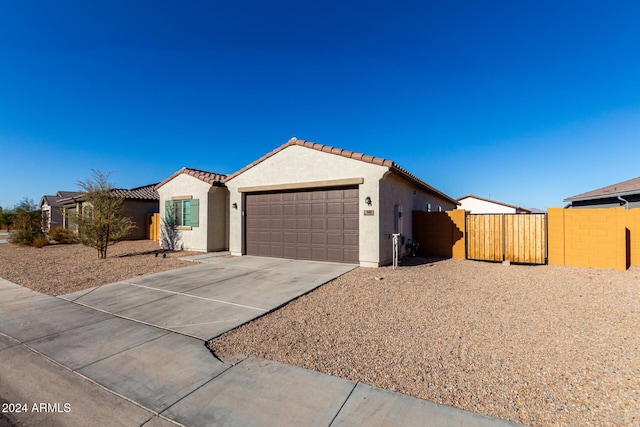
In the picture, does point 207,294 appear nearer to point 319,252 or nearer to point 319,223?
point 319,252

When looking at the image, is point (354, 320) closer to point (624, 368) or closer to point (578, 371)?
point (578, 371)

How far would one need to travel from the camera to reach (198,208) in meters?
13.4

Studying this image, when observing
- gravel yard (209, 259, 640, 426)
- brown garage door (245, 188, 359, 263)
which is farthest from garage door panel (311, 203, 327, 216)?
gravel yard (209, 259, 640, 426)

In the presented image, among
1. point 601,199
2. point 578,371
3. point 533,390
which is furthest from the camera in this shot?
point 601,199

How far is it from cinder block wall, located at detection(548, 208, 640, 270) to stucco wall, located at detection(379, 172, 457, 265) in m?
4.87

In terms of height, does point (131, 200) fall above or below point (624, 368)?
above

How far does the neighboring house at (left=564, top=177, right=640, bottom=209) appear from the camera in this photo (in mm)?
14195

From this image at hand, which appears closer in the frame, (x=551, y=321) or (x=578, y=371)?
(x=578, y=371)

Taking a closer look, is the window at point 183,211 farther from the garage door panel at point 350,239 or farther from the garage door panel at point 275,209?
the garage door panel at point 350,239

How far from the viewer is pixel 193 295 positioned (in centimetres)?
626

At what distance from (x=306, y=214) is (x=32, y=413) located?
861cm

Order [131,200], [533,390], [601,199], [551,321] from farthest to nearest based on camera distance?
[131,200], [601,199], [551,321], [533,390]

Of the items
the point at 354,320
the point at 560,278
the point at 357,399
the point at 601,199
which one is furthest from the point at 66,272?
the point at 601,199

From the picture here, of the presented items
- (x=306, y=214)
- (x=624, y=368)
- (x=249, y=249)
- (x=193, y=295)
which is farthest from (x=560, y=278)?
(x=249, y=249)
